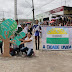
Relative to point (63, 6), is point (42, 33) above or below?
below

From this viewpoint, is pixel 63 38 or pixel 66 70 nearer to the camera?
pixel 66 70

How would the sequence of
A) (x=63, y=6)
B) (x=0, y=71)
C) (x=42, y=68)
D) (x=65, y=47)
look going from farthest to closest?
1. (x=63, y=6)
2. (x=65, y=47)
3. (x=42, y=68)
4. (x=0, y=71)

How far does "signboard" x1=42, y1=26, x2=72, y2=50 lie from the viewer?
731 centimetres

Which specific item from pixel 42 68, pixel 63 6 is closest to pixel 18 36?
pixel 42 68

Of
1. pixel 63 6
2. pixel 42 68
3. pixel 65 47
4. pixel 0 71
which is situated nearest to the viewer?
pixel 0 71

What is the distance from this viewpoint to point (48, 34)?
24.2 ft

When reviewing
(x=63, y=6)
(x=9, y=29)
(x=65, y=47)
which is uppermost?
(x=63, y=6)

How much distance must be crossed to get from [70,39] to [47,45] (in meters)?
1.34

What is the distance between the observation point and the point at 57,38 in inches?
288

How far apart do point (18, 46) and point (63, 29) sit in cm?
277

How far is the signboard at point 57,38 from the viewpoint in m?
7.31

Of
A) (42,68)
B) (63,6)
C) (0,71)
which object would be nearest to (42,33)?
(42,68)

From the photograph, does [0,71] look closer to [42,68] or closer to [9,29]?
[42,68]

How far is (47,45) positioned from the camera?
7332mm
